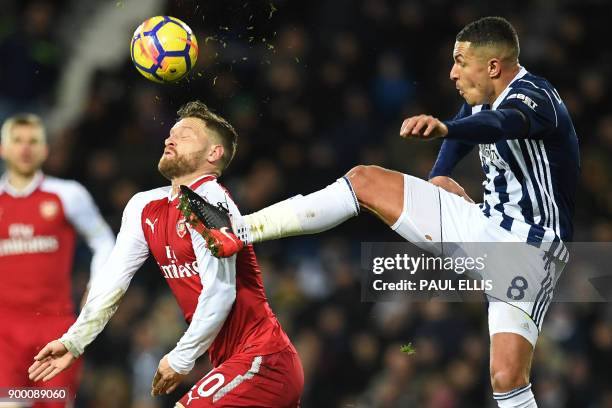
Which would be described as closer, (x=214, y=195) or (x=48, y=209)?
(x=214, y=195)

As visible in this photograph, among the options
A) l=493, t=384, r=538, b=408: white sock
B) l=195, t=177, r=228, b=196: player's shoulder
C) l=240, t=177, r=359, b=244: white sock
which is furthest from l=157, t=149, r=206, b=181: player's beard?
l=493, t=384, r=538, b=408: white sock

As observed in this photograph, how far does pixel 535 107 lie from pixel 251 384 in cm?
192

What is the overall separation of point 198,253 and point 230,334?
0.44 m

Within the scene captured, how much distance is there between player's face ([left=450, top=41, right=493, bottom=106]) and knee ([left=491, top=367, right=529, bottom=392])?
142cm

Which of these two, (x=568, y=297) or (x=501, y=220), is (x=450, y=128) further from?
(x=568, y=297)

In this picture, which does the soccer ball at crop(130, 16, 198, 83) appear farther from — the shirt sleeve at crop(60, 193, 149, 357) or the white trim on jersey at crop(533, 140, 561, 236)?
the white trim on jersey at crop(533, 140, 561, 236)

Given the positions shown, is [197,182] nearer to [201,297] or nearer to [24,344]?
[201,297]

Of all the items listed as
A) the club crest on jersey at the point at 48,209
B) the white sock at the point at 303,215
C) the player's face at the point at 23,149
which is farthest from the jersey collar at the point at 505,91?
the player's face at the point at 23,149

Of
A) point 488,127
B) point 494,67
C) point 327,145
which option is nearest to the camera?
point 488,127

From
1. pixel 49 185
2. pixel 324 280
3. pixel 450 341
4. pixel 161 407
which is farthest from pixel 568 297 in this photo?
pixel 49 185

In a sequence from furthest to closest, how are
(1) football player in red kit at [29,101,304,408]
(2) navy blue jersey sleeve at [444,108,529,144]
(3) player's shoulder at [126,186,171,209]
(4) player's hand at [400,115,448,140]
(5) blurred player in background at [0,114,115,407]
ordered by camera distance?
(5) blurred player in background at [0,114,115,407]
(3) player's shoulder at [126,186,171,209]
(1) football player in red kit at [29,101,304,408]
(2) navy blue jersey sleeve at [444,108,529,144]
(4) player's hand at [400,115,448,140]

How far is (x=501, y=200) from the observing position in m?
5.41

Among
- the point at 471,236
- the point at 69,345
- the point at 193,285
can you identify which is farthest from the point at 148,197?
the point at 471,236

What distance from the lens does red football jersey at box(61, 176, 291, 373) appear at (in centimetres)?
475
